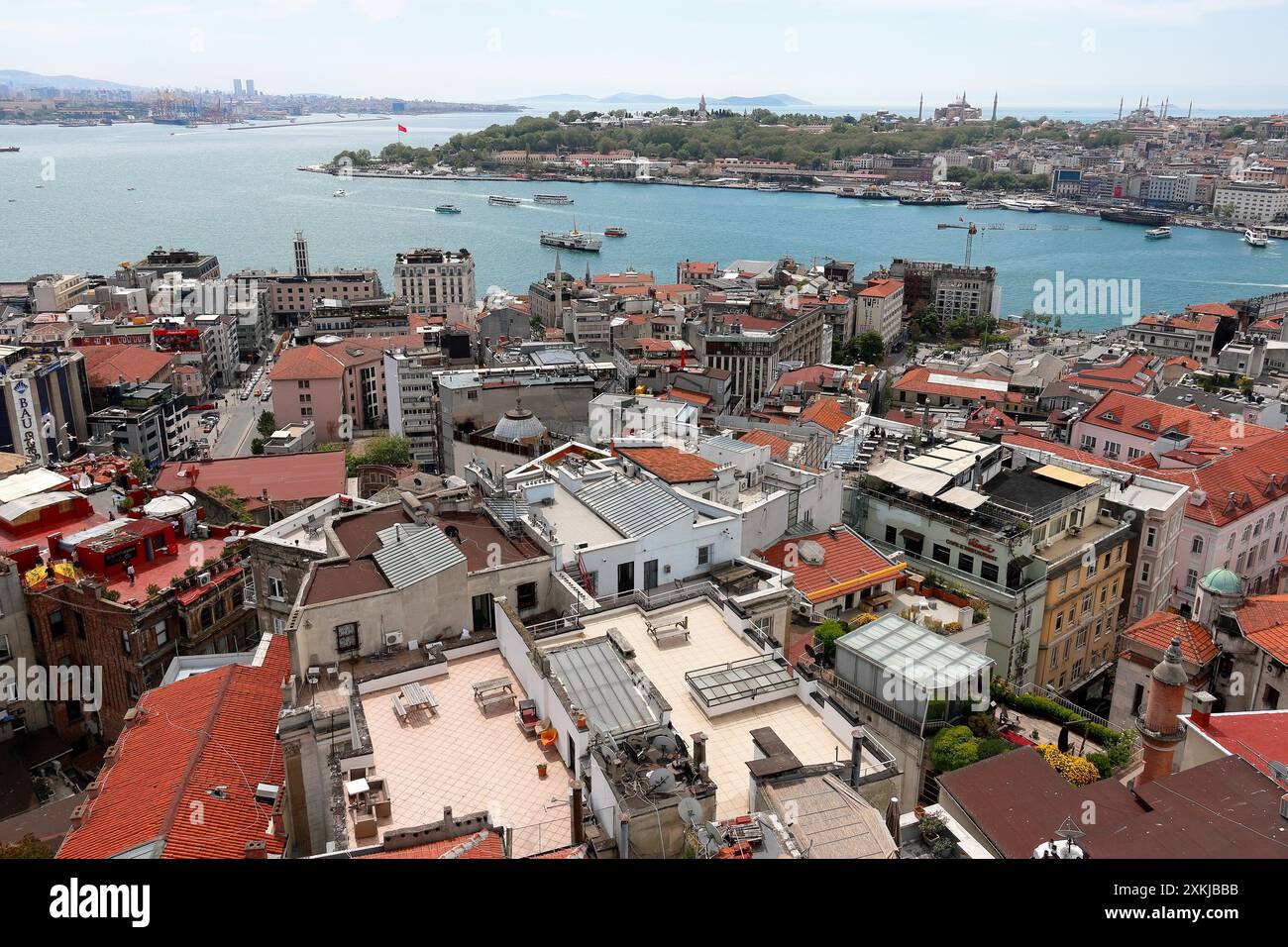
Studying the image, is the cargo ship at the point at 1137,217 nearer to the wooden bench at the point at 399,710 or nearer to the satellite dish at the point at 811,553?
the satellite dish at the point at 811,553

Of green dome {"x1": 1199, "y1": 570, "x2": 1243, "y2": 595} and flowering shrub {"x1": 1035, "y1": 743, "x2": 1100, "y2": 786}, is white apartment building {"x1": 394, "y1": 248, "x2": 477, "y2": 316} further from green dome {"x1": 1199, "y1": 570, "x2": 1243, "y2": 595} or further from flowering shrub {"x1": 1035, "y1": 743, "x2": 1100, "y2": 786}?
flowering shrub {"x1": 1035, "y1": 743, "x2": 1100, "y2": 786}

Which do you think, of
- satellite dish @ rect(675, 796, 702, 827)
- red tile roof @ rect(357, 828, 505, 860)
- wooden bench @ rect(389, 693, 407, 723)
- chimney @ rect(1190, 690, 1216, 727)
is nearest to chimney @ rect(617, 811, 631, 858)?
satellite dish @ rect(675, 796, 702, 827)

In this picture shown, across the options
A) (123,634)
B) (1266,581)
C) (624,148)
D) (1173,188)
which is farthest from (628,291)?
(624,148)

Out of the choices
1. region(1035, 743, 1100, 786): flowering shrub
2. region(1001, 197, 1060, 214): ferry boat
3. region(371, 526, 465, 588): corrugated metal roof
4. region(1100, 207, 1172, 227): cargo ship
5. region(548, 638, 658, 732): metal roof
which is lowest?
region(1035, 743, 1100, 786): flowering shrub

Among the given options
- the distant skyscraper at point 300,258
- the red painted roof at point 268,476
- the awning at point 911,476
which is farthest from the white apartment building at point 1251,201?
the red painted roof at point 268,476

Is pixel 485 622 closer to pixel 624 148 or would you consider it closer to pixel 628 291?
pixel 628 291
